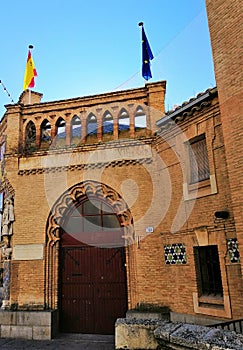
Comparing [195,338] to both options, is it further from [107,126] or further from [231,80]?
[107,126]

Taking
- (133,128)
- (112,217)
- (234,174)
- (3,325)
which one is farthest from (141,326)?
(133,128)

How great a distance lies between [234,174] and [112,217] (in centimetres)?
465

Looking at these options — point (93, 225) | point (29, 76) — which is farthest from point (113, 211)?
point (29, 76)

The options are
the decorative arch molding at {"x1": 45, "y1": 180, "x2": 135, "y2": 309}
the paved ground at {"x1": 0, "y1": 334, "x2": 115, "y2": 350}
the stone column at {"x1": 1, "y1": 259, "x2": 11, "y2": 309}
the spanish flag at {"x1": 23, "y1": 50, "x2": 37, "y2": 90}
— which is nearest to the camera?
the paved ground at {"x1": 0, "y1": 334, "x2": 115, "y2": 350}

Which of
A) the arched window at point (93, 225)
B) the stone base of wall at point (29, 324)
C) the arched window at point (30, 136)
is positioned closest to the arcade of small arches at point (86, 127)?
the arched window at point (30, 136)

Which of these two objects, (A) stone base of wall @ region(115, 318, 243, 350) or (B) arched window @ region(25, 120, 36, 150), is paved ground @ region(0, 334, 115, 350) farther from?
(B) arched window @ region(25, 120, 36, 150)

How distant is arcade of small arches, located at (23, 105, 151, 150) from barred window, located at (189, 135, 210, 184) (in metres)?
1.82

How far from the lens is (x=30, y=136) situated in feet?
37.7

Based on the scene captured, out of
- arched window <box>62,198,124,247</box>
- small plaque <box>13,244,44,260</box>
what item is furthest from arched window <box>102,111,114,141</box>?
small plaque <box>13,244,44,260</box>

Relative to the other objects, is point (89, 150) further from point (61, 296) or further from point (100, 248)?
point (61, 296)

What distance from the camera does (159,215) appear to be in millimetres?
9227

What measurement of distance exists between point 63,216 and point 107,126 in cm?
376

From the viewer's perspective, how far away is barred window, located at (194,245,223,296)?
7695 mm

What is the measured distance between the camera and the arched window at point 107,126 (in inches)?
412
